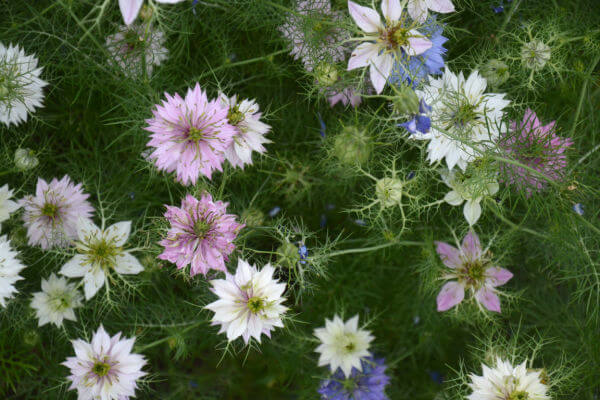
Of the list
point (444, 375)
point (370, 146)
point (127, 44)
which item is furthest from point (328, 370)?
point (127, 44)

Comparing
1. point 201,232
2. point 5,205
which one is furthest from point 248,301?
point 5,205

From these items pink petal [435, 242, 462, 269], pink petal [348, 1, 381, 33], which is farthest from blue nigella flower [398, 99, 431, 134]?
pink petal [435, 242, 462, 269]

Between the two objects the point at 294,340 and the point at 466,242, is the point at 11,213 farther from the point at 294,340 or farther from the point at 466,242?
the point at 466,242

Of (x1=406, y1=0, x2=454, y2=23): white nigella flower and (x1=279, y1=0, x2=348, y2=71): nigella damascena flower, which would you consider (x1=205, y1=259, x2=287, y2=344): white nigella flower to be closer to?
(x1=279, y1=0, x2=348, y2=71): nigella damascena flower

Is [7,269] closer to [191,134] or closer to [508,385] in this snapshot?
[191,134]

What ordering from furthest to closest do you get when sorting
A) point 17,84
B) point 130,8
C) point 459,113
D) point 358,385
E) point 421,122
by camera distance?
1. point 358,385
2. point 17,84
3. point 459,113
4. point 421,122
5. point 130,8
